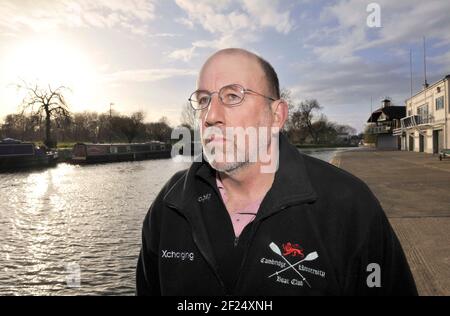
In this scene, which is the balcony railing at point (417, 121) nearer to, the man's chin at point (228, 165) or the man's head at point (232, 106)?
the man's head at point (232, 106)

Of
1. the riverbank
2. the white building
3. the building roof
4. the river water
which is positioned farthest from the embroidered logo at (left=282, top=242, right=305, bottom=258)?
the building roof

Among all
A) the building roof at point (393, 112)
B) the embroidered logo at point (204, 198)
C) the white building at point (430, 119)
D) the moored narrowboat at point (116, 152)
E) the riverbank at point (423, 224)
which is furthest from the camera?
the building roof at point (393, 112)

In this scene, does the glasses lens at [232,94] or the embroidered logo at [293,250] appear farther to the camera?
the glasses lens at [232,94]

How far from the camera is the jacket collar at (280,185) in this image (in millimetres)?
2027

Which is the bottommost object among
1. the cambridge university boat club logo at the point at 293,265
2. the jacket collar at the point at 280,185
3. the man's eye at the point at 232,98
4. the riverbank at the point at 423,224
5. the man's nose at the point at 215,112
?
the riverbank at the point at 423,224

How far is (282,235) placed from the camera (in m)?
1.99

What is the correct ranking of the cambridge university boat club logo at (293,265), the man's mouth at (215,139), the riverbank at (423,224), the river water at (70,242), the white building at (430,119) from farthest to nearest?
1. the white building at (430,119)
2. the river water at (70,242)
3. the riverbank at (423,224)
4. the man's mouth at (215,139)
5. the cambridge university boat club logo at (293,265)

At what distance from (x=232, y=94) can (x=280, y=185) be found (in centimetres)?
62

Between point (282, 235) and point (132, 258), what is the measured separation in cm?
809

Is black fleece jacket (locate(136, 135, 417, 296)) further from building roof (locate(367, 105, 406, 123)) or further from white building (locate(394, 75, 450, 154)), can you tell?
building roof (locate(367, 105, 406, 123))

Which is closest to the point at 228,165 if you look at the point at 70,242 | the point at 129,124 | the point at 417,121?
the point at 70,242

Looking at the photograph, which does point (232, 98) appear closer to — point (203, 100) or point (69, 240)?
point (203, 100)

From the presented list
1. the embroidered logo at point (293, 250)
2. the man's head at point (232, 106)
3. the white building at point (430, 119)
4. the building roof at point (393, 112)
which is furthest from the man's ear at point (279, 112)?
the building roof at point (393, 112)

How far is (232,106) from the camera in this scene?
219 cm
